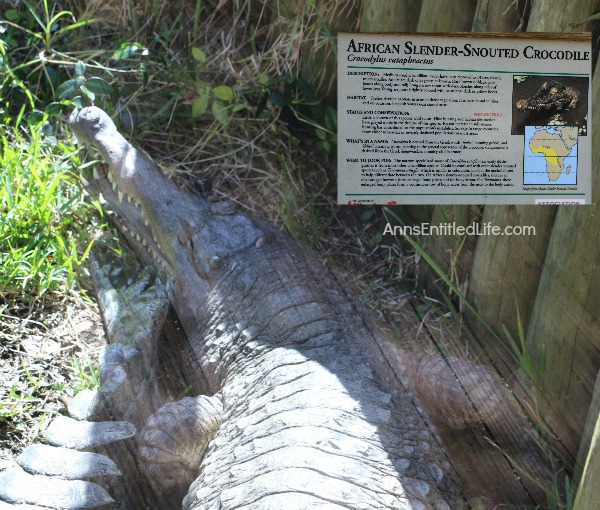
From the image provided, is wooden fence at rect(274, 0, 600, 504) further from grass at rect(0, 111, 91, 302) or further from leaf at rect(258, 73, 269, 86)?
grass at rect(0, 111, 91, 302)

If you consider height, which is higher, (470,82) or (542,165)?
(470,82)

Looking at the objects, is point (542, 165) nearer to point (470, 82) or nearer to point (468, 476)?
point (470, 82)

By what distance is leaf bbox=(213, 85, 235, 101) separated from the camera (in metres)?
2.78

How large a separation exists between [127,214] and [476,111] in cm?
139

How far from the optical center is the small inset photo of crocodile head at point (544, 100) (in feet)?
5.39

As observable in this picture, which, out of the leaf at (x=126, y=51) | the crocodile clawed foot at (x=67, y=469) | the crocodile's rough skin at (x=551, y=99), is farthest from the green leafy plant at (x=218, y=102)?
the crocodile's rough skin at (x=551, y=99)

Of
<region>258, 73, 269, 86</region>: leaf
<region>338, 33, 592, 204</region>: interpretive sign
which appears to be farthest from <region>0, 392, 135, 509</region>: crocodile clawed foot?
<region>258, 73, 269, 86</region>: leaf

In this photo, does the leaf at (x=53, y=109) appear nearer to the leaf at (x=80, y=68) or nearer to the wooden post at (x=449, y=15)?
the leaf at (x=80, y=68)

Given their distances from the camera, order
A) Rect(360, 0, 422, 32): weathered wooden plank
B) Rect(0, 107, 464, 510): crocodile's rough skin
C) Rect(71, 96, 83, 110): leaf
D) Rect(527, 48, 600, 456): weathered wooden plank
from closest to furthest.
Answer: Rect(0, 107, 464, 510): crocodile's rough skin < Rect(527, 48, 600, 456): weathered wooden plank < Rect(360, 0, 422, 32): weathered wooden plank < Rect(71, 96, 83, 110): leaf

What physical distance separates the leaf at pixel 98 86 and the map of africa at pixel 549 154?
68.7 inches

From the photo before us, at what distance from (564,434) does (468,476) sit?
0.30 metres

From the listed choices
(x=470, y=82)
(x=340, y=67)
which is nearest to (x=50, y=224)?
(x=340, y=67)

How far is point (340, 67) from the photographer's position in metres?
1.69

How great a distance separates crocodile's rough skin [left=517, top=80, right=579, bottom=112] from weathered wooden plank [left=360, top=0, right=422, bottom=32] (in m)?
0.65
